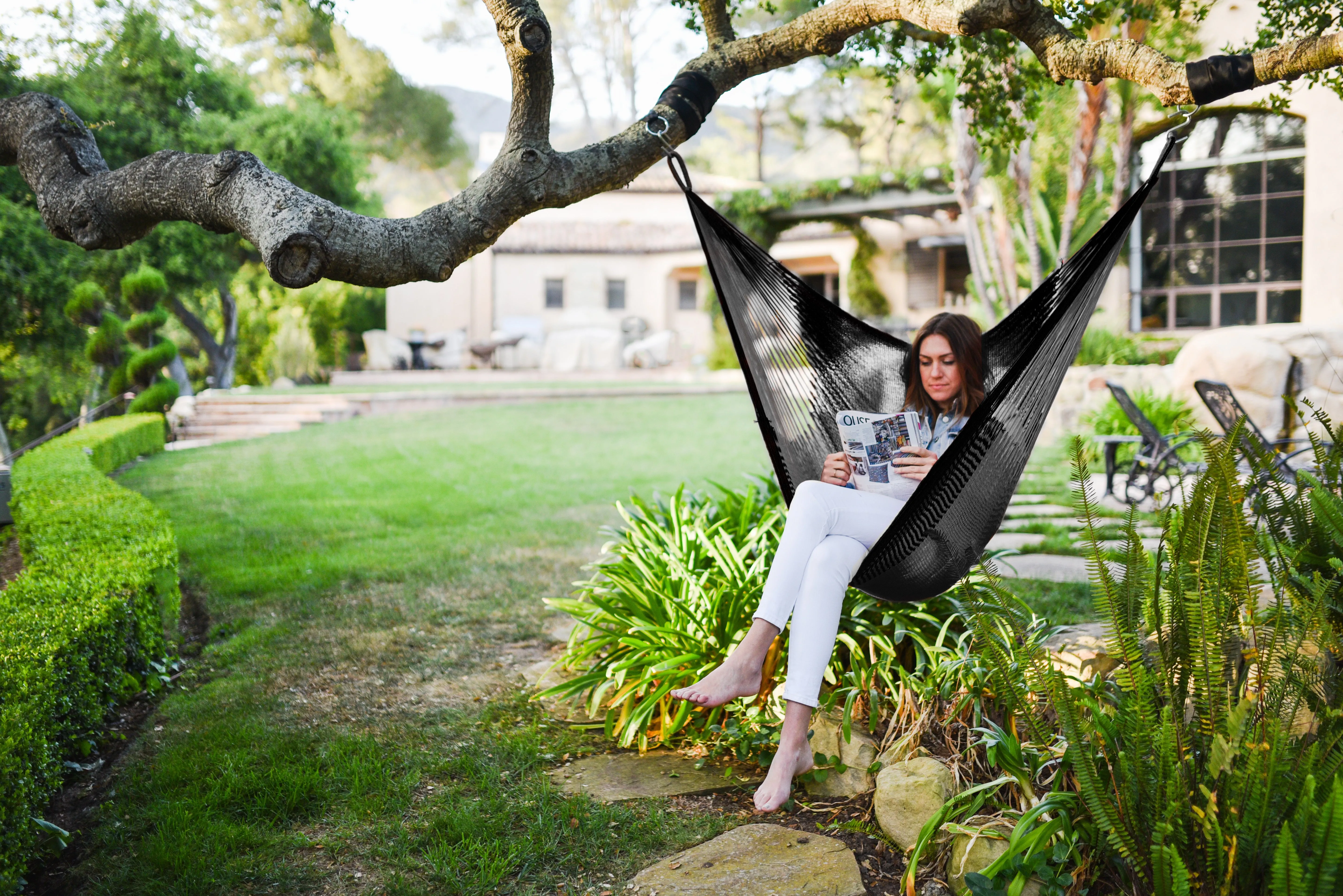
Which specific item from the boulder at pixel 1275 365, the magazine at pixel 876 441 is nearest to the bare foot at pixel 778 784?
the magazine at pixel 876 441

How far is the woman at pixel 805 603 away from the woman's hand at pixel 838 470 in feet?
0.38

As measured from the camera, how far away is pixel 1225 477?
4.65 feet

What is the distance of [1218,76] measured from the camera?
1.74 meters

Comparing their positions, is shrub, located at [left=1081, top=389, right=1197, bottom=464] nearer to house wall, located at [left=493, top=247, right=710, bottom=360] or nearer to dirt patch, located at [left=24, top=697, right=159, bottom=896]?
dirt patch, located at [left=24, top=697, right=159, bottom=896]

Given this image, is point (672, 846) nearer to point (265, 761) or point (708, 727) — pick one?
point (708, 727)

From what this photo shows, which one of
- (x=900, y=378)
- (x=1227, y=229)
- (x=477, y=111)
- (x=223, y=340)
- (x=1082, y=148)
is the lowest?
(x=900, y=378)

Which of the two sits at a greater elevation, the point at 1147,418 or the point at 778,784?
the point at 1147,418

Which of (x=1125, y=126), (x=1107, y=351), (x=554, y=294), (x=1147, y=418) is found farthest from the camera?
(x=554, y=294)

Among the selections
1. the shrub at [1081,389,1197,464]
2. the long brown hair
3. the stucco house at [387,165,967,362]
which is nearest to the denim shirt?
the long brown hair

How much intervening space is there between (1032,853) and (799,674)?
50 centimetres

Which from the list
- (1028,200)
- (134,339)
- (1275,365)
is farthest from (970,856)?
(134,339)

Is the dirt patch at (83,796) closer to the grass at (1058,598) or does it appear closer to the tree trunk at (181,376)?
the grass at (1058,598)

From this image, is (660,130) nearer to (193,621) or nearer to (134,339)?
(193,621)

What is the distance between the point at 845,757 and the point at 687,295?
15.4 metres
